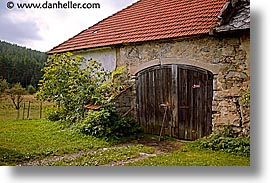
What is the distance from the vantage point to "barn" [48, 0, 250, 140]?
3643 mm

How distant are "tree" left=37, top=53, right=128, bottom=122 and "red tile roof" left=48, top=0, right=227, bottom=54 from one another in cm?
26

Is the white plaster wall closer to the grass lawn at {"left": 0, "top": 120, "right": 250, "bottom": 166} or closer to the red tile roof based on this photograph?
the red tile roof

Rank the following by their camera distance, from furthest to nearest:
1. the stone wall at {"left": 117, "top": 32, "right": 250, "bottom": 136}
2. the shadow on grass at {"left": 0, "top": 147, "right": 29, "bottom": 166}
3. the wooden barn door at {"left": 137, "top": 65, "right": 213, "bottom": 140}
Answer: the wooden barn door at {"left": 137, "top": 65, "right": 213, "bottom": 140} → the stone wall at {"left": 117, "top": 32, "right": 250, "bottom": 136} → the shadow on grass at {"left": 0, "top": 147, "right": 29, "bottom": 166}

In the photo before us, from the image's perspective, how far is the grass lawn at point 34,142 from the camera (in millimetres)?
3434

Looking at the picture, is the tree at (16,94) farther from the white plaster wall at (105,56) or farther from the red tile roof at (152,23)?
the white plaster wall at (105,56)

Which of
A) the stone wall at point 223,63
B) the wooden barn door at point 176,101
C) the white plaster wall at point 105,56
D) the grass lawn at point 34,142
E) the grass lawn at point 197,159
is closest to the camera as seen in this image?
the grass lawn at point 197,159

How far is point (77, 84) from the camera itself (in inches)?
194

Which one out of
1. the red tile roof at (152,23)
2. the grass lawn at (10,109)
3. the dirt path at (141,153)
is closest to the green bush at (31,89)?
the grass lawn at (10,109)

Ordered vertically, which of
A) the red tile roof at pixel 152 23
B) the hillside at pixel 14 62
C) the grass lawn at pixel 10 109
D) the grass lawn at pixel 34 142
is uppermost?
the red tile roof at pixel 152 23

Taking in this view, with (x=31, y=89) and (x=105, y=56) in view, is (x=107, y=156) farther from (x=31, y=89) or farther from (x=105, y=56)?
(x=105, y=56)

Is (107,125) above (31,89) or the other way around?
the other way around

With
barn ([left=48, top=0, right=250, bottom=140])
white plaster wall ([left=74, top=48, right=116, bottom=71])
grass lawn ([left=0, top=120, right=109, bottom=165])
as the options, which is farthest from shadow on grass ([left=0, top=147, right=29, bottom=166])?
white plaster wall ([left=74, top=48, right=116, bottom=71])

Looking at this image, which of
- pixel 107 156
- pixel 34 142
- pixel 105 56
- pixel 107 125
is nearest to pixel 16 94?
pixel 34 142

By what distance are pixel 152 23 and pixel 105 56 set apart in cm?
88
